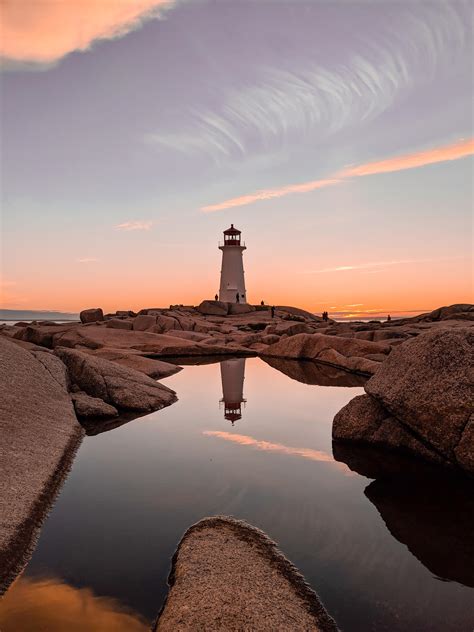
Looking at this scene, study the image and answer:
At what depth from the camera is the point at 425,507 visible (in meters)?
5.68

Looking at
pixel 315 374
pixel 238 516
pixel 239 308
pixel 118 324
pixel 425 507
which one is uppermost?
pixel 239 308

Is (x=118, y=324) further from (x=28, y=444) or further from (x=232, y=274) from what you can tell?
(x=232, y=274)

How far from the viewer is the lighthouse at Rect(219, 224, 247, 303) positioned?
201 ft

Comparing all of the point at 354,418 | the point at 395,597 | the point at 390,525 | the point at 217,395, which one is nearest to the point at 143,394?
the point at 217,395

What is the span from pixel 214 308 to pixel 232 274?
26.8 feet

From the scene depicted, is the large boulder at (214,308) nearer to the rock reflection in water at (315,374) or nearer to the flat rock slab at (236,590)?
the rock reflection in water at (315,374)

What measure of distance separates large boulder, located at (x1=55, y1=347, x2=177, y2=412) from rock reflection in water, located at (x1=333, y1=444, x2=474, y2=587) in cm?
501

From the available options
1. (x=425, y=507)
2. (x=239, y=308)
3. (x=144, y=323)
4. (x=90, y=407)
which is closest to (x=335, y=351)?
(x=90, y=407)

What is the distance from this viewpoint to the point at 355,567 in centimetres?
427

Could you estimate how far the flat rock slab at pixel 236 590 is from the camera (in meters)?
3.29

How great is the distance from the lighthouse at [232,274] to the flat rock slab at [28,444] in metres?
50.7

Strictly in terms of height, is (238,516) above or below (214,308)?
below

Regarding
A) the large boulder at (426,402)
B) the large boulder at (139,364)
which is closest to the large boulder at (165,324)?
the large boulder at (139,364)

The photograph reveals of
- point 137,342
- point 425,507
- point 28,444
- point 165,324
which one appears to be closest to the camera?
point 425,507
